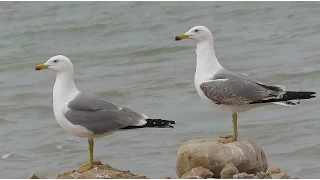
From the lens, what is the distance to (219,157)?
833cm

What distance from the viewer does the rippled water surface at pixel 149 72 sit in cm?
1098

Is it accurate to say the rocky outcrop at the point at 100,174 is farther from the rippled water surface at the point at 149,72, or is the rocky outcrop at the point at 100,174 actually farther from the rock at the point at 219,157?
the rippled water surface at the point at 149,72

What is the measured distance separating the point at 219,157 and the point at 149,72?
309 inches

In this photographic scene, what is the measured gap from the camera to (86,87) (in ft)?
49.3

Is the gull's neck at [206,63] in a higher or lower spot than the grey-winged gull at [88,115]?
higher

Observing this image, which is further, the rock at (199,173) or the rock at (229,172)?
the rock at (199,173)

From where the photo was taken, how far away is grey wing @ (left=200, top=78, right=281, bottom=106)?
28.5 feet

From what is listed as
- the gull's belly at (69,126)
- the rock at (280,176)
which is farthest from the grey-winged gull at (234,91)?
the gull's belly at (69,126)

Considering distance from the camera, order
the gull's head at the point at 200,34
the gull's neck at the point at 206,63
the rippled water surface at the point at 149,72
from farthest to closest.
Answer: the rippled water surface at the point at 149,72 → the gull's head at the point at 200,34 → the gull's neck at the point at 206,63

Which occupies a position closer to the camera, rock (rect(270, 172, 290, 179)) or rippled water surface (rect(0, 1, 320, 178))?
rock (rect(270, 172, 290, 179))

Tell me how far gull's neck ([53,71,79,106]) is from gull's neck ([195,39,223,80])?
1.34 meters

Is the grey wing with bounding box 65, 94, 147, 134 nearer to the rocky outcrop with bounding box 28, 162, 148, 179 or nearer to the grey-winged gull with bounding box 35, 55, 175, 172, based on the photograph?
the grey-winged gull with bounding box 35, 55, 175, 172

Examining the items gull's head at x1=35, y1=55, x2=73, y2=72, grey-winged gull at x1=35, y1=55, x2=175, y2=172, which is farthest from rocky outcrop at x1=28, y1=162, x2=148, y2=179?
gull's head at x1=35, y1=55, x2=73, y2=72

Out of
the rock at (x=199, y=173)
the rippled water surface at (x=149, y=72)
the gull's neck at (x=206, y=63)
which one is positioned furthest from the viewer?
the rippled water surface at (x=149, y=72)
